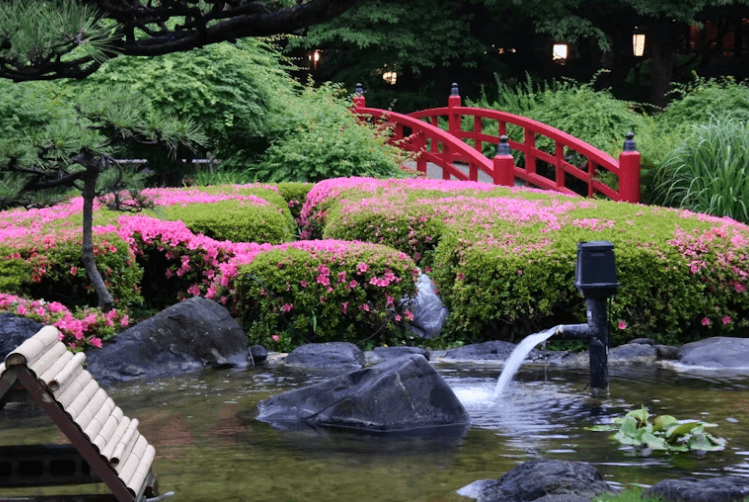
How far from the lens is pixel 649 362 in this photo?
898cm

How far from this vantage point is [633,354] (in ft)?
29.8

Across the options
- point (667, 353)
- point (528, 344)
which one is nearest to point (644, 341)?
point (667, 353)

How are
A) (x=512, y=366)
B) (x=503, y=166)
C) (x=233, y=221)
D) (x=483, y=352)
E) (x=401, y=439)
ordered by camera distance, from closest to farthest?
(x=401, y=439) → (x=512, y=366) → (x=483, y=352) → (x=233, y=221) → (x=503, y=166)

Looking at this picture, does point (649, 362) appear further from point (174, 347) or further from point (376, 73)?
point (376, 73)

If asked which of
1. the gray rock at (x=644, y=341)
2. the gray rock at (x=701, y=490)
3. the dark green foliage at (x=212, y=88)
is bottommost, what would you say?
the gray rock at (x=644, y=341)

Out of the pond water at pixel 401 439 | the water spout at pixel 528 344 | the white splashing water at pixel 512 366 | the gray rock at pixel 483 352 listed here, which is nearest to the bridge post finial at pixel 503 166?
the gray rock at pixel 483 352

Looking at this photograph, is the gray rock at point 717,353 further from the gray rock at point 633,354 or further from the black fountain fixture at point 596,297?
the black fountain fixture at point 596,297

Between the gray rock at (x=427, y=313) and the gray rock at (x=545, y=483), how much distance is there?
5.00 metres

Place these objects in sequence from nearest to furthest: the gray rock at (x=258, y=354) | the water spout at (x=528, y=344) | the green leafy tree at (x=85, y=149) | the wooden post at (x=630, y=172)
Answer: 1. the water spout at (x=528, y=344)
2. the green leafy tree at (x=85, y=149)
3. the gray rock at (x=258, y=354)
4. the wooden post at (x=630, y=172)

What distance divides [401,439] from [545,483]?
1.73 metres

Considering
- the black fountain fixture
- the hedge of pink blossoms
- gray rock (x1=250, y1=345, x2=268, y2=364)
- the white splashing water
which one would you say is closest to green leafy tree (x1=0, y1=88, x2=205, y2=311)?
the hedge of pink blossoms

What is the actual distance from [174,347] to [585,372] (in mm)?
3732

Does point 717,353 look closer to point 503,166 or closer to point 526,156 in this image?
point 503,166

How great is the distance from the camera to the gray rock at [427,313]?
1028 cm
